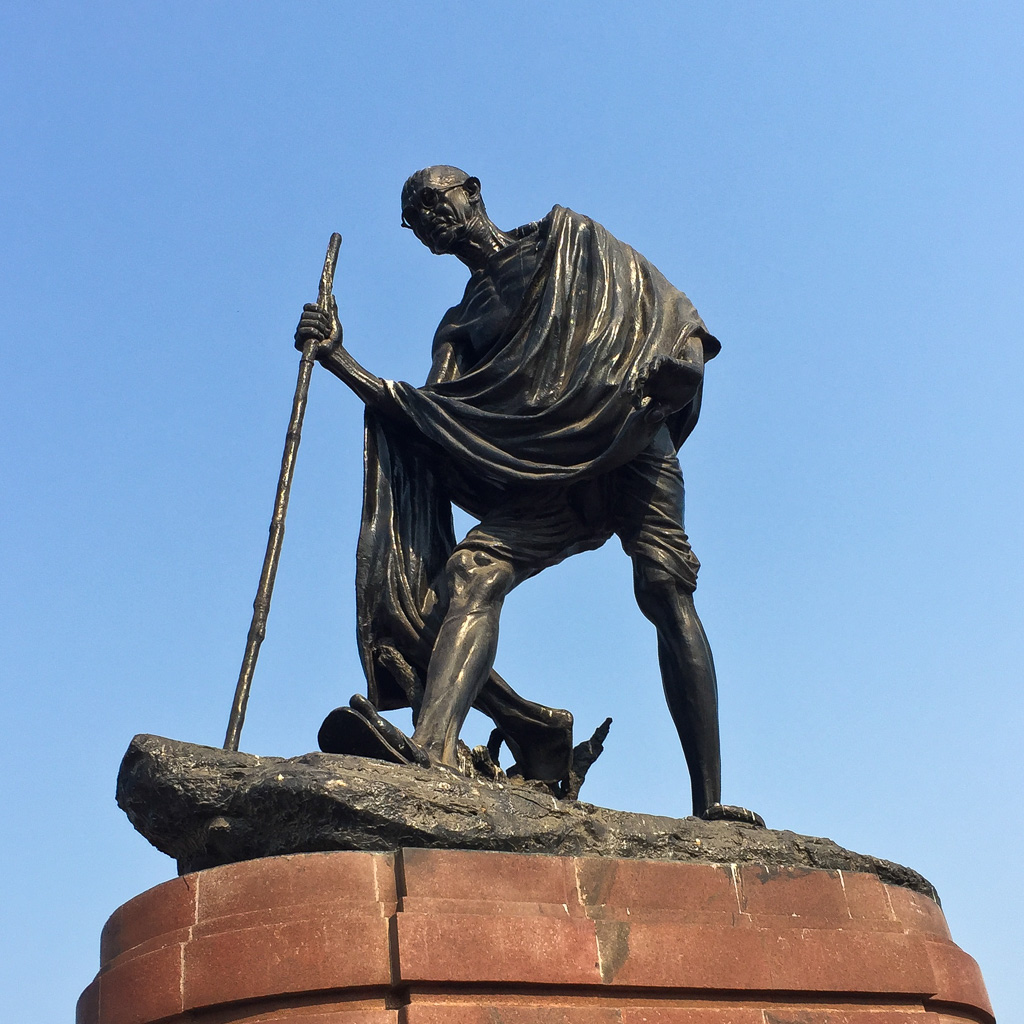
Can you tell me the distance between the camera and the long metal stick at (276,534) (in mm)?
6091

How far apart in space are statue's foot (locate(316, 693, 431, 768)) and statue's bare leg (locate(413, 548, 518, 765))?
0.53 feet

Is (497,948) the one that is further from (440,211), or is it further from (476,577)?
(440,211)

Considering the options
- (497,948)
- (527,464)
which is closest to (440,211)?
(527,464)

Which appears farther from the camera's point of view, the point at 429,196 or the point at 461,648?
the point at 429,196

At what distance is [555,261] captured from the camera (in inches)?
291

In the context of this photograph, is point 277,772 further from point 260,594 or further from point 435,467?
point 435,467

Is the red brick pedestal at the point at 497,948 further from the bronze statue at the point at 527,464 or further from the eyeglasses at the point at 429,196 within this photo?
the eyeglasses at the point at 429,196

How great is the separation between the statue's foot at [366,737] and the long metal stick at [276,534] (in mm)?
366

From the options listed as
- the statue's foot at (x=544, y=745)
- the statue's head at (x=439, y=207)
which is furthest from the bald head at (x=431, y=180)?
the statue's foot at (x=544, y=745)

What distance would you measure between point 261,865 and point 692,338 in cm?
347

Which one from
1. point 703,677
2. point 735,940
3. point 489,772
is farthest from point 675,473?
point 735,940

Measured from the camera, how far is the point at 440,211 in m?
7.53

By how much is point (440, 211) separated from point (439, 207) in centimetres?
2

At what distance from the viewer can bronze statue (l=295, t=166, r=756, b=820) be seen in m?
6.75
